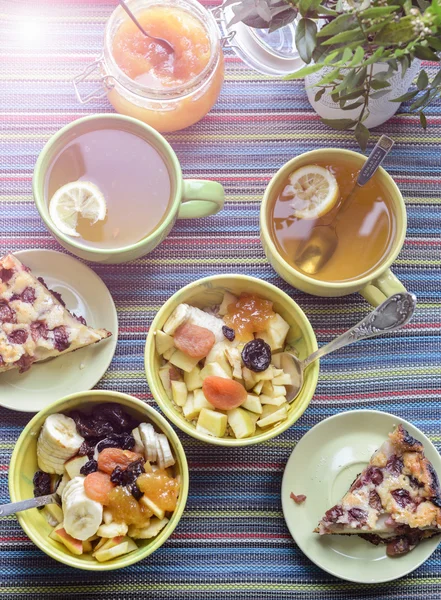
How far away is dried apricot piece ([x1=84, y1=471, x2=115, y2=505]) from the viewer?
1823mm

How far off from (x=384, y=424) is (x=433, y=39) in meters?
1.16

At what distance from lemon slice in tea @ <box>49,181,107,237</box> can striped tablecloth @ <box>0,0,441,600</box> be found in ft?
0.84

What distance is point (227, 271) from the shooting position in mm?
2154

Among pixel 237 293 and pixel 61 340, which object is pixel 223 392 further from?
pixel 61 340

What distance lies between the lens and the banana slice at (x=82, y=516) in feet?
5.94

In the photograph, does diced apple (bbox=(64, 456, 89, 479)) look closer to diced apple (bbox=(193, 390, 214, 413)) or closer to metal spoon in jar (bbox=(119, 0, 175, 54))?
diced apple (bbox=(193, 390, 214, 413))

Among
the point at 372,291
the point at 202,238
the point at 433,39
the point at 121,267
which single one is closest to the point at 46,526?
the point at 121,267

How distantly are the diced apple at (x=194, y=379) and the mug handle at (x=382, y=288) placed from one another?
0.54m

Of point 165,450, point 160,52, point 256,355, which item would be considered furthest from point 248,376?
point 160,52

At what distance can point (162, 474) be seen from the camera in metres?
1.89

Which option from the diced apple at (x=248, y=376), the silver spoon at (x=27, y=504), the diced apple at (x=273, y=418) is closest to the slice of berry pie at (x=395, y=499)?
the diced apple at (x=273, y=418)

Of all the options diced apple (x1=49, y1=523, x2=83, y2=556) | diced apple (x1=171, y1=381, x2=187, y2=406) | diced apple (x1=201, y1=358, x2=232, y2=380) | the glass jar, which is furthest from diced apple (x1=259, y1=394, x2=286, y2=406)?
the glass jar

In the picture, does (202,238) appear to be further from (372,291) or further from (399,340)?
(399,340)

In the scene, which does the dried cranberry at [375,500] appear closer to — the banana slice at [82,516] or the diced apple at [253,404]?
the diced apple at [253,404]
